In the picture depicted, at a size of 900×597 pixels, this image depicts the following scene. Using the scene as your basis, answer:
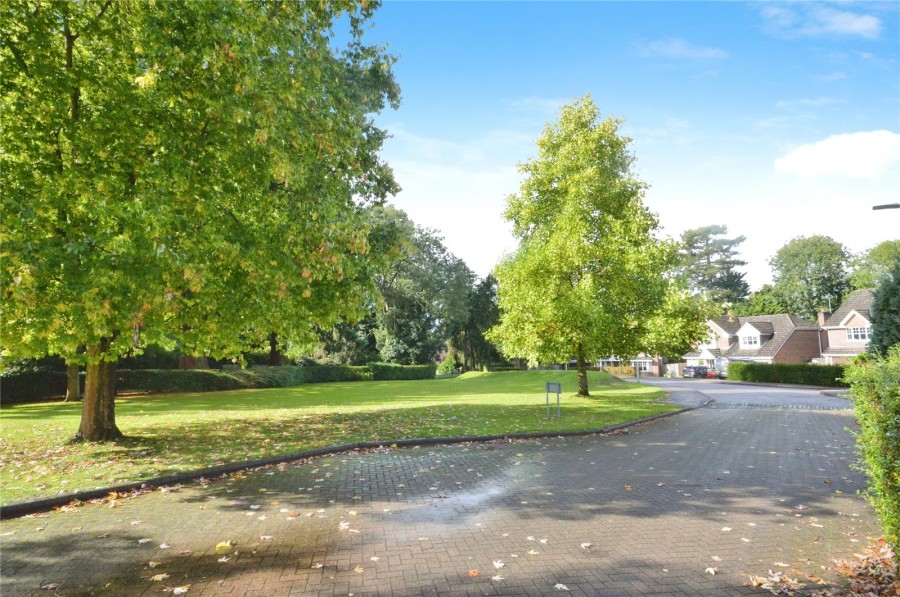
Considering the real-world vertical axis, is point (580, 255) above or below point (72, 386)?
above

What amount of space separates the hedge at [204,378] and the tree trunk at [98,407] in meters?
17.6

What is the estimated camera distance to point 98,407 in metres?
12.3

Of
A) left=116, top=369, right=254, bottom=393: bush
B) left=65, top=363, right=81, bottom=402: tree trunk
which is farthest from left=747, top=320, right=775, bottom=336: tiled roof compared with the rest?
left=65, top=363, right=81, bottom=402: tree trunk

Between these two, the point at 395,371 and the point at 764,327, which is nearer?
the point at 395,371

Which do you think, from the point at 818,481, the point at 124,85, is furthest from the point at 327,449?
the point at 818,481

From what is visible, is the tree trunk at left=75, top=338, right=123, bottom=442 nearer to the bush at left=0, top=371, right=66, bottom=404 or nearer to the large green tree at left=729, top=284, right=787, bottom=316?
the bush at left=0, top=371, right=66, bottom=404

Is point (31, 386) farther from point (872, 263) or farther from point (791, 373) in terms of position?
point (872, 263)

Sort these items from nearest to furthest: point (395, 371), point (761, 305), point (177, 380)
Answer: point (177, 380) → point (395, 371) → point (761, 305)

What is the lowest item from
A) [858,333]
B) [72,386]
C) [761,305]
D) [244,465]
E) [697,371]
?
[697,371]

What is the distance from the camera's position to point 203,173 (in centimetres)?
1023

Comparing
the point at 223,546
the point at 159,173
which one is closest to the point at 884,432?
the point at 223,546

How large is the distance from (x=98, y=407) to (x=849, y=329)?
214ft

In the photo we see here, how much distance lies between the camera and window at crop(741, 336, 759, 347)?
65062 millimetres

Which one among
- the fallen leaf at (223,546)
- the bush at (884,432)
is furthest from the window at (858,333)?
the fallen leaf at (223,546)
